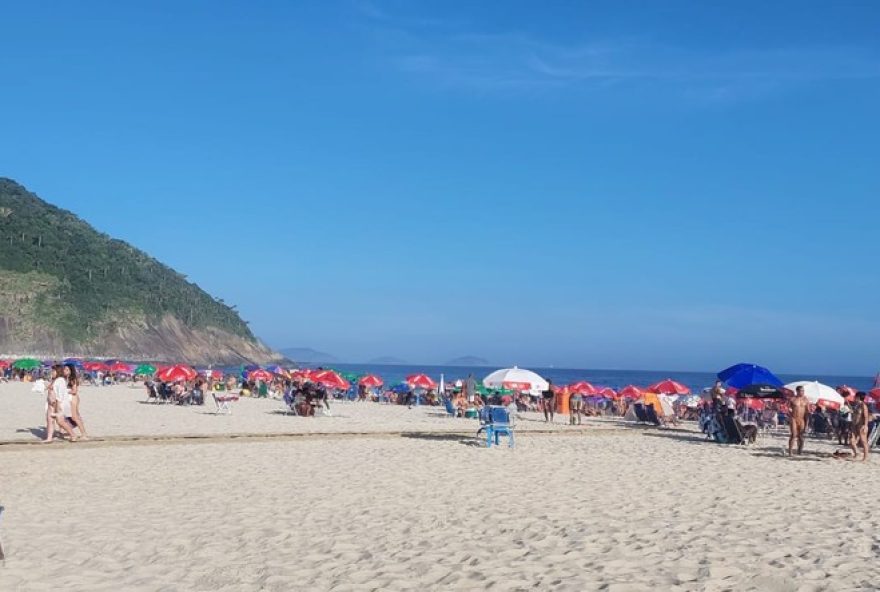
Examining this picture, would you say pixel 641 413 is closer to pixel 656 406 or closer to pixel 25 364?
pixel 656 406

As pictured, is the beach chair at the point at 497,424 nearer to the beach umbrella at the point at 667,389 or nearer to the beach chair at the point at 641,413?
the beach chair at the point at 641,413

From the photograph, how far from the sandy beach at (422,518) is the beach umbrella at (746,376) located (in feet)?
12.2

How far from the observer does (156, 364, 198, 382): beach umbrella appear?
90.3ft

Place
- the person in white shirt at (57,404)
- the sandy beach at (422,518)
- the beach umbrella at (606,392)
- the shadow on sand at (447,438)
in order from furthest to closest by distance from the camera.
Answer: the beach umbrella at (606,392) < the shadow on sand at (447,438) < the person in white shirt at (57,404) < the sandy beach at (422,518)

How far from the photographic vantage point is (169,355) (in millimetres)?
125250

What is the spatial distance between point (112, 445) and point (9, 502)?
5432 mm

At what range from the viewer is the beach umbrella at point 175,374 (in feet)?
90.3

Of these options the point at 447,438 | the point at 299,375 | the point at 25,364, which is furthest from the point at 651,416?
the point at 25,364

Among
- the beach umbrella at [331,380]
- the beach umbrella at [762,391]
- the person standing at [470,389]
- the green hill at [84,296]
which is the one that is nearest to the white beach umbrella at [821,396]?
the beach umbrella at [762,391]

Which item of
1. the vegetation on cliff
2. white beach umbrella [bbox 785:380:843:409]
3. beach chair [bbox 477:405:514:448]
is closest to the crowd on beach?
white beach umbrella [bbox 785:380:843:409]

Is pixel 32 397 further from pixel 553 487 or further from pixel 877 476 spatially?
pixel 877 476

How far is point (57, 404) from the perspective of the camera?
13.8 meters

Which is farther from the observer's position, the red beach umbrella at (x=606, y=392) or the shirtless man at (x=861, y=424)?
the red beach umbrella at (x=606, y=392)

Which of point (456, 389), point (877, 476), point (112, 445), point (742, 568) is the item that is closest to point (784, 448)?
point (877, 476)
